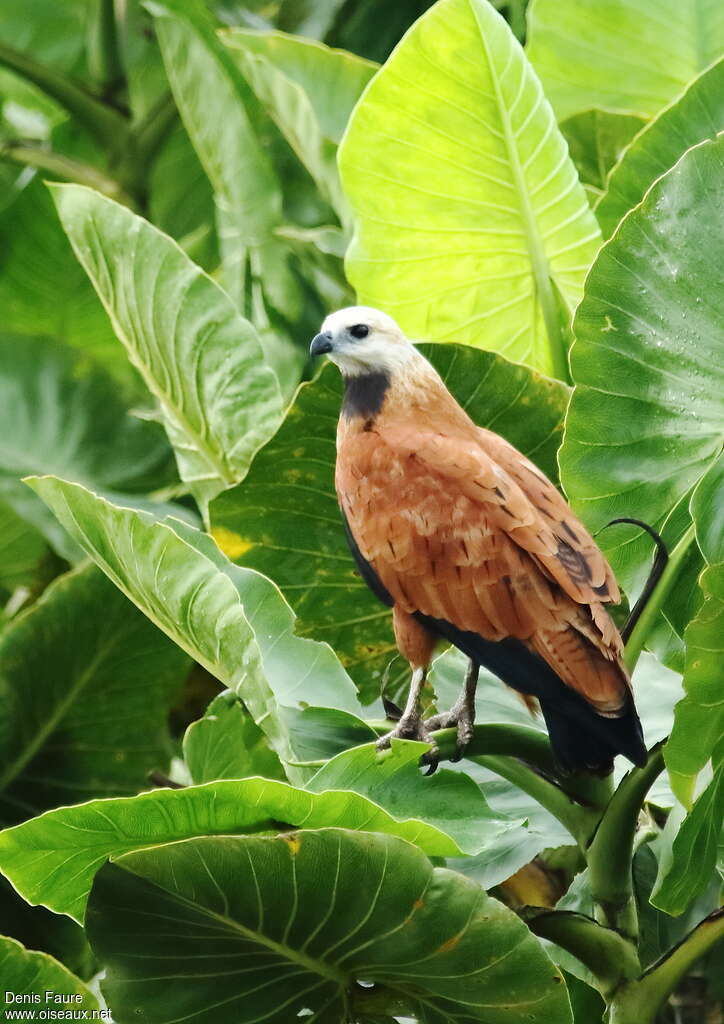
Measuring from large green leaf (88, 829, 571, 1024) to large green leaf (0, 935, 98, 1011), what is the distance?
23 cm

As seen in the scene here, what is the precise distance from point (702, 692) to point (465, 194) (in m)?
0.73

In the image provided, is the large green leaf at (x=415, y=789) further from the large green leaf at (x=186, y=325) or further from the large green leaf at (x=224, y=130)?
the large green leaf at (x=224, y=130)

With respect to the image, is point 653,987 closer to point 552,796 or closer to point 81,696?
point 552,796

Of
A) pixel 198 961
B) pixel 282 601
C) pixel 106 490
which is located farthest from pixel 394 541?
pixel 106 490

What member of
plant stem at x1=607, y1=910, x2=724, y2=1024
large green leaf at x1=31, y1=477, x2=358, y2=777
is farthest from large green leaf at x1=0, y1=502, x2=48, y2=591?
plant stem at x1=607, y1=910, x2=724, y2=1024

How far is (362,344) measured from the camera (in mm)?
1351

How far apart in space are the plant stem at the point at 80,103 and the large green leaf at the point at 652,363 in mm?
1198

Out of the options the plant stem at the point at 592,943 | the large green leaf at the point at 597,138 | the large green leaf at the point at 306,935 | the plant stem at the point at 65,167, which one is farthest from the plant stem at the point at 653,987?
the plant stem at the point at 65,167

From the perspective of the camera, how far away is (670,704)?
4.80ft

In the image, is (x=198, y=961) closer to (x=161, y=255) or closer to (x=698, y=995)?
(x=698, y=995)

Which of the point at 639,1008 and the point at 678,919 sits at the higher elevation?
the point at 639,1008

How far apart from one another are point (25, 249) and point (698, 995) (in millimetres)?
1501

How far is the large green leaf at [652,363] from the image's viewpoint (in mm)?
1188

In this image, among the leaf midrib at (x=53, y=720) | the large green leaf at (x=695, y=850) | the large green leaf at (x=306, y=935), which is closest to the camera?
the large green leaf at (x=306, y=935)
